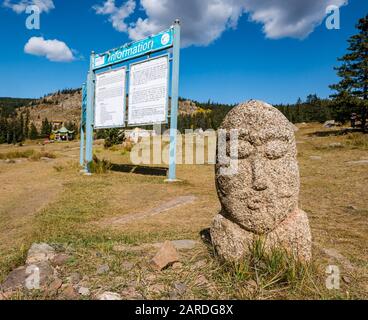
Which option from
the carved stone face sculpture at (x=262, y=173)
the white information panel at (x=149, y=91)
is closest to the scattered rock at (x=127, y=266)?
the carved stone face sculpture at (x=262, y=173)

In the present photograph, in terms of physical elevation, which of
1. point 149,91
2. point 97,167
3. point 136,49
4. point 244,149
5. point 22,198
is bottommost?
point 22,198

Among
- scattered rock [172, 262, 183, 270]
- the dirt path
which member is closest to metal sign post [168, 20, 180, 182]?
the dirt path

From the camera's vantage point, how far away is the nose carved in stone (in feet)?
10.8

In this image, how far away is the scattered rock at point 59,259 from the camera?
3500 mm

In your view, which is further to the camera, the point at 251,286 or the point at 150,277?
the point at 150,277

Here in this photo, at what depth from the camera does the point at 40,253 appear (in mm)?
3670

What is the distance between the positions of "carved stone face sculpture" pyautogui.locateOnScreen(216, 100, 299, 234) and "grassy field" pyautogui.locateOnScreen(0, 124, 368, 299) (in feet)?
1.77

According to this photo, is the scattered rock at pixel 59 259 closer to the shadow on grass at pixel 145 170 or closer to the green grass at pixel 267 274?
the green grass at pixel 267 274

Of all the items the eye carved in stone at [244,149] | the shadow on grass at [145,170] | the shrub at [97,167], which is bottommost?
the shadow on grass at [145,170]

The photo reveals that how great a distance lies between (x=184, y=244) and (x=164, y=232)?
717 millimetres

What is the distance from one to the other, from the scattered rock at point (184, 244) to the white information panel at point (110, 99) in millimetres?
8062

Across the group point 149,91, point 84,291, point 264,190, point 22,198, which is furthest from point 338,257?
point 149,91

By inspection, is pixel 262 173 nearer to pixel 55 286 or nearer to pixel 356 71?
pixel 55 286
